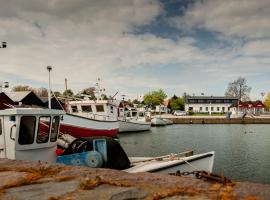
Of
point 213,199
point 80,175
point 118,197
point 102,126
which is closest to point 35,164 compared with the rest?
point 80,175

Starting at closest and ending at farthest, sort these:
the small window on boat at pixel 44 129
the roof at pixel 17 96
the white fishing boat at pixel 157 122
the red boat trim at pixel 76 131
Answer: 1. the small window on boat at pixel 44 129
2. the red boat trim at pixel 76 131
3. the roof at pixel 17 96
4. the white fishing boat at pixel 157 122

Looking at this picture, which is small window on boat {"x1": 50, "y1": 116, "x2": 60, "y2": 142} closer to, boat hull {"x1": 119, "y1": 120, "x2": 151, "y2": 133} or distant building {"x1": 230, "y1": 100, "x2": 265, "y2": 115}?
boat hull {"x1": 119, "y1": 120, "x2": 151, "y2": 133}

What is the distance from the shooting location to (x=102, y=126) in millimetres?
40125

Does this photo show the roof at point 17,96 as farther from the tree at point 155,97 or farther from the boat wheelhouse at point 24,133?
the tree at point 155,97

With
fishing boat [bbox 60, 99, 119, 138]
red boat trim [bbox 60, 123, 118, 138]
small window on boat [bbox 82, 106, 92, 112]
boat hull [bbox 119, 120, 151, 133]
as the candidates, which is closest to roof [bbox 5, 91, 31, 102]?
boat hull [bbox 119, 120, 151, 133]

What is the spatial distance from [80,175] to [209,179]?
2.24 m

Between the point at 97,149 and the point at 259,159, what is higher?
the point at 97,149

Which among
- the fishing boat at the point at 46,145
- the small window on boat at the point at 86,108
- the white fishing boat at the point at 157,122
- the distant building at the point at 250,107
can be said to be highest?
the distant building at the point at 250,107

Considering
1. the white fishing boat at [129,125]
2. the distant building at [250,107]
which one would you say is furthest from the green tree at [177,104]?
the white fishing boat at [129,125]

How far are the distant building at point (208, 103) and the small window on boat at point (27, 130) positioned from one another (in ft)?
450

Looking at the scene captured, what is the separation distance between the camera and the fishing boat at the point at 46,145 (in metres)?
11.4

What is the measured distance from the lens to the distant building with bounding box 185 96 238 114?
475 feet

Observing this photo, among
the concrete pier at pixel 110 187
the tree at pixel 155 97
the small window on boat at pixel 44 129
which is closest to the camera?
the concrete pier at pixel 110 187

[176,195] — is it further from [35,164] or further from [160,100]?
[160,100]
